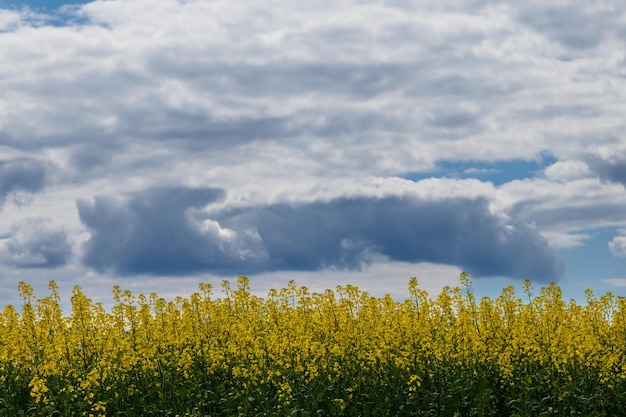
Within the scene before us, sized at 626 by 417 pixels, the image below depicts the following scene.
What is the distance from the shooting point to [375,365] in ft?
58.9

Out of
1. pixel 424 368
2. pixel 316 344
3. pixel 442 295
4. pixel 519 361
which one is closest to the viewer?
pixel 316 344

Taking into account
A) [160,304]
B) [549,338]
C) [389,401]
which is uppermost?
[160,304]

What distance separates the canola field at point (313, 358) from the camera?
16.2 m

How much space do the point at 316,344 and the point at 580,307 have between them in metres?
10.4

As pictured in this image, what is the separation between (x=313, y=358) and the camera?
55.6 feet

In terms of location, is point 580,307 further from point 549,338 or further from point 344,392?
point 344,392

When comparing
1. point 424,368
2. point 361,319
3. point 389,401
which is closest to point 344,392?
point 389,401

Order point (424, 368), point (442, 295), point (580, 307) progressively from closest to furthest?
point (424, 368), point (442, 295), point (580, 307)

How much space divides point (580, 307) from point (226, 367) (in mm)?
11773

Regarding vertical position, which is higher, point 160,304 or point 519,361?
point 160,304

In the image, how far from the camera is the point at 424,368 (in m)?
17.5

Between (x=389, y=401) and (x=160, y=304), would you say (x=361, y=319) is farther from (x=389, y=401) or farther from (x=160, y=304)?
(x=160, y=304)

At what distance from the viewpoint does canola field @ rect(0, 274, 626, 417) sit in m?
16.2

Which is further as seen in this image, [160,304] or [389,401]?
[160,304]
